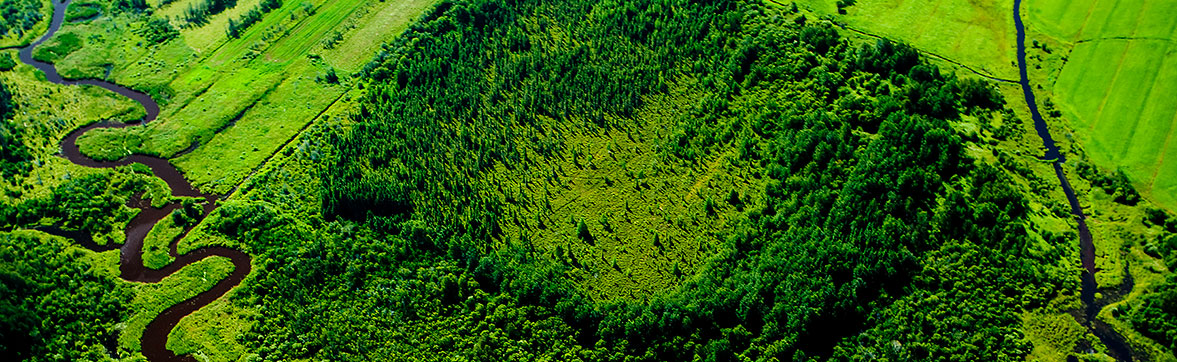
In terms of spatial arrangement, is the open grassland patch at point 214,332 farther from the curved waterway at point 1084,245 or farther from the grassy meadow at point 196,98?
the curved waterway at point 1084,245

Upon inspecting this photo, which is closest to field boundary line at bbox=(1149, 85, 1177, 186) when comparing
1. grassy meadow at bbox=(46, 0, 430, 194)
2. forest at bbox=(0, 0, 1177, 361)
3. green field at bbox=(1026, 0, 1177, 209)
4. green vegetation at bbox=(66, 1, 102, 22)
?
green field at bbox=(1026, 0, 1177, 209)

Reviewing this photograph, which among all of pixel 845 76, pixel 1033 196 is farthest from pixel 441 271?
pixel 1033 196

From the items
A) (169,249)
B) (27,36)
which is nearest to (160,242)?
(169,249)

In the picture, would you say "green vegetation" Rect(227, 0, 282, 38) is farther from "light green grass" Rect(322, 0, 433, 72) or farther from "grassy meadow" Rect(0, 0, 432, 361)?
"light green grass" Rect(322, 0, 433, 72)

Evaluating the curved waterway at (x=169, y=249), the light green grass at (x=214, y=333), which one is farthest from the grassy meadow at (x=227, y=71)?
the light green grass at (x=214, y=333)

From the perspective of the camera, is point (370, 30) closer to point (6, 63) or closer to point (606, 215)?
point (6, 63)
